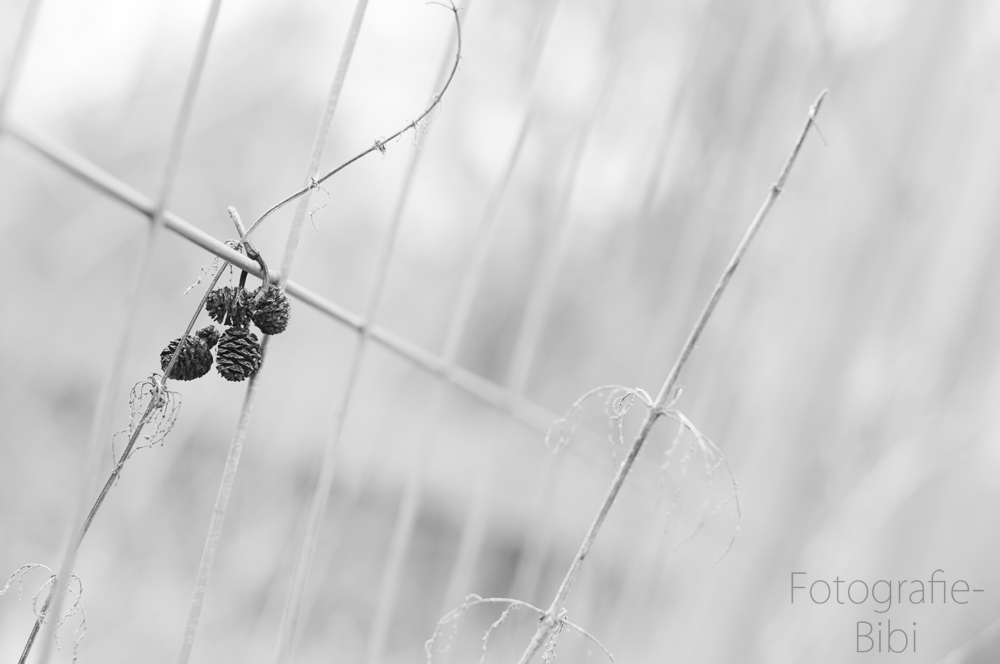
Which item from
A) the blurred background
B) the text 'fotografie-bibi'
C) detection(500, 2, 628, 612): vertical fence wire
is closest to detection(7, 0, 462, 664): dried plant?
detection(500, 2, 628, 612): vertical fence wire

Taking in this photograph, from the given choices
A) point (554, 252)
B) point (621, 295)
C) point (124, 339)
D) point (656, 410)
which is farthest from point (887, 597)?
point (124, 339)

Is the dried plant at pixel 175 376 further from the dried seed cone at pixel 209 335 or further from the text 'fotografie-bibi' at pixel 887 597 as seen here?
the text 'fotografie-bibi' at pixel 887 597

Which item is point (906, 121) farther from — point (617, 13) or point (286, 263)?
point (286, 263)

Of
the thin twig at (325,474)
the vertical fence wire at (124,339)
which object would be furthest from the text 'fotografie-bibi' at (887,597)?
the vertical fence wire at (124,339)

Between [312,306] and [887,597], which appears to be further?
[887,597]

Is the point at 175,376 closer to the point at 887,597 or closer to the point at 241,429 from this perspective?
the point at 241,429

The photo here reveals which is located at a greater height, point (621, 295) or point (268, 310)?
point (621, 295)

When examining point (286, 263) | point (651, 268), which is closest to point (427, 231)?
point (651, 268)

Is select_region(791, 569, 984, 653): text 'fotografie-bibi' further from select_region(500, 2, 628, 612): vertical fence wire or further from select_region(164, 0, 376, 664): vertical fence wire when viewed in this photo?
select_region(164, 0, 376, 664): vertical fence wire
